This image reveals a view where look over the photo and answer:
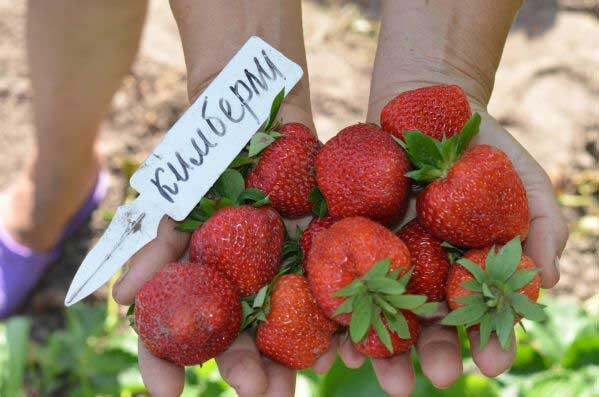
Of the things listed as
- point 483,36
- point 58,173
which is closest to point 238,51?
point 483,36

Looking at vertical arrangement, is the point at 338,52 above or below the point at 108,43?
below

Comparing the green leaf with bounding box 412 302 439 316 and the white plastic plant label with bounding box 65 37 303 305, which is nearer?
the green leaf with bounding box 412 302 439 316

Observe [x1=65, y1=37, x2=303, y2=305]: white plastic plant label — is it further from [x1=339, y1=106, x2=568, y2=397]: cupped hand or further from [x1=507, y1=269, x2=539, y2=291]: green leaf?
[x1=507, y1=269, x2=539, y2=291]: green leaf

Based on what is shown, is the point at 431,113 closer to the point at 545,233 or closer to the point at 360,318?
the point at 545,233

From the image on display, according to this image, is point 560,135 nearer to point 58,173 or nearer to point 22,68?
point 58,173

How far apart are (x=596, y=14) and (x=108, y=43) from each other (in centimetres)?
185

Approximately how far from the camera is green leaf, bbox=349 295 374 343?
1134 millimetres

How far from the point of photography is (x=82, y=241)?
8.15ft

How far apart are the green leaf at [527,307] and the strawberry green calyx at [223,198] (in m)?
0.45

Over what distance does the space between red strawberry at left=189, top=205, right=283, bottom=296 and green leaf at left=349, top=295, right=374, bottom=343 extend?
0.21m

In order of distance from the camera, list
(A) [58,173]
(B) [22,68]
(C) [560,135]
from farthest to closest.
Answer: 1. (B) [22,68]
2. (C) [560,135]
3. (A) [58,173]

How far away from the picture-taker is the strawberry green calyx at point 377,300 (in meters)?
1.13

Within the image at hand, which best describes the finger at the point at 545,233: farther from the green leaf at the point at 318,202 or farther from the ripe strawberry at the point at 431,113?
the green leaf at the point at 318,202

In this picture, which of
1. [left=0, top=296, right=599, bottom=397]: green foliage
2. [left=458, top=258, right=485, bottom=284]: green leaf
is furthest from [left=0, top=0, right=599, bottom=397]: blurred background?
[left=458, top=258, right=485, bottom=284]: green leaf
